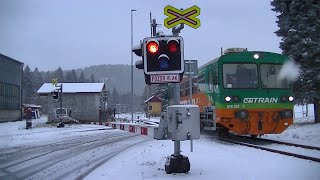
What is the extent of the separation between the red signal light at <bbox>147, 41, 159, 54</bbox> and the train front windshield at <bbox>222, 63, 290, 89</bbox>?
27.5ft

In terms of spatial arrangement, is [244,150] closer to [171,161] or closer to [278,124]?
[278,124]

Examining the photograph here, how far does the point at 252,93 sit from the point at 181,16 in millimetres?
8136

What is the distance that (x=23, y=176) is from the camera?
10258 mm

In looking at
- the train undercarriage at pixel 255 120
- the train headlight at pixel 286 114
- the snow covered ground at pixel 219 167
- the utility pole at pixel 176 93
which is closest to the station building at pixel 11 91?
the train undercarriage at pixel 255 120

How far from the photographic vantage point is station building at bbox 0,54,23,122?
50.1 meters

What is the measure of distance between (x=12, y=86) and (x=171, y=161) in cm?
4868

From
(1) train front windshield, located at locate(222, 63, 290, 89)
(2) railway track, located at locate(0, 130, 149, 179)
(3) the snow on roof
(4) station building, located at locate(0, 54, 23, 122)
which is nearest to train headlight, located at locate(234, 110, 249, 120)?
(1) train front windshield, located at locate(222, 63, 290, 89)

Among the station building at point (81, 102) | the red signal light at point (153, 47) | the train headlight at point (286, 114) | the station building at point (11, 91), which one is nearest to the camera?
the red signal light at point (153, 47)

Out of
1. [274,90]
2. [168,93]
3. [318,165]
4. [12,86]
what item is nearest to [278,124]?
[274,90]

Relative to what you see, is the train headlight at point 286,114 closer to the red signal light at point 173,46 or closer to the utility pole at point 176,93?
the utility pole at point 176,93

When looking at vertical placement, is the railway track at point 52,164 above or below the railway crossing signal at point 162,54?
below

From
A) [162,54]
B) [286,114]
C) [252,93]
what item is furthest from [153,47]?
[286,114]

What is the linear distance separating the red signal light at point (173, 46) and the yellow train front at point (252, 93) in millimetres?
8096

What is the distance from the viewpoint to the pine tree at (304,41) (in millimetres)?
23062
